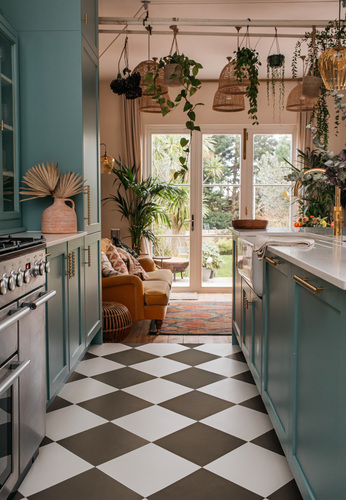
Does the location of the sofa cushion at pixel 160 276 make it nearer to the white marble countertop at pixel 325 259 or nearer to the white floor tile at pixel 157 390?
the white floor tile at pixel 157 390

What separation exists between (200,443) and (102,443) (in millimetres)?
465

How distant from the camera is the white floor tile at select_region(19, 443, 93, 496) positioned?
2041 mm

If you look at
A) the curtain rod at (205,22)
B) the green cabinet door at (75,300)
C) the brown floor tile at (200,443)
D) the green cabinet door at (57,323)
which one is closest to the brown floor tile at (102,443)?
the brown floor tile at (200,443)

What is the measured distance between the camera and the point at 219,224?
7.40m

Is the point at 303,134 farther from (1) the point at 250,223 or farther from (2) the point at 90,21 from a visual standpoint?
(2) the point at 90,21

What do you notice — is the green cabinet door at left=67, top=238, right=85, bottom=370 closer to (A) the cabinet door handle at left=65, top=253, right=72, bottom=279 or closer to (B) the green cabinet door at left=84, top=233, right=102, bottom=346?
(A) the cabinet door handle at left=65, top=253, right=72, bottom=279

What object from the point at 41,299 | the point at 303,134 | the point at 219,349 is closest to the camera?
the point at 41,299

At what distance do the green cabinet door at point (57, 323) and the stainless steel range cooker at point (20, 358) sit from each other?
1.02 feet

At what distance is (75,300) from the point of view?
318 centimetres

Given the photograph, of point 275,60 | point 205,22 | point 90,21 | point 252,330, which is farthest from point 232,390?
point 275,60

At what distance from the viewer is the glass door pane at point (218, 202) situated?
7.32 metres

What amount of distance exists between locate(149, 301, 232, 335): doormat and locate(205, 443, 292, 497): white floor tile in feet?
7.86

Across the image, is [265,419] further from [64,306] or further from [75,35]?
[75,35]

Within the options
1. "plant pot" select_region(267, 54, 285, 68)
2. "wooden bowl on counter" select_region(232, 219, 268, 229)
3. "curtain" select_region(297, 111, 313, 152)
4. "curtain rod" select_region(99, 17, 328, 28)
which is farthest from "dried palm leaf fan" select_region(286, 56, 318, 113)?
"curtain" select_region(297, 111, 313, 152)
